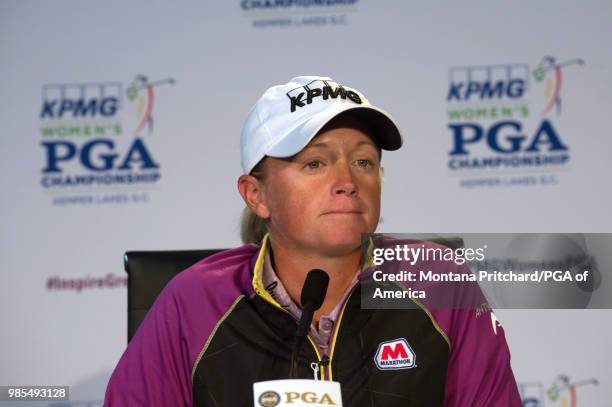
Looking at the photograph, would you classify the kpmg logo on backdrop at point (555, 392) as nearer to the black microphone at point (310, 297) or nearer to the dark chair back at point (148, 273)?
the dark chair back at point (148, 273)

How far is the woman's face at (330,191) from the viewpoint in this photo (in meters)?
1.41

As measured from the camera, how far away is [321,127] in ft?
4.62

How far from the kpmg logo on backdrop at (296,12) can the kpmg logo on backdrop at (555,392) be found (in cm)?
177

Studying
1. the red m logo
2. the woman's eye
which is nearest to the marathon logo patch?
the red m logo

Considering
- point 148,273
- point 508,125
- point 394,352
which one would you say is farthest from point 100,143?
point 394,352

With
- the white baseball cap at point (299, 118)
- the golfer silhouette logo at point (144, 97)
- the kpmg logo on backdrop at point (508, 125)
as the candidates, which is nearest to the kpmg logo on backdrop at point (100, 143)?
the golfer silhouette logo at point (144, 97)

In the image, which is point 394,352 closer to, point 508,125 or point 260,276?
point 260,276

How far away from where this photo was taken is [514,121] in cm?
329

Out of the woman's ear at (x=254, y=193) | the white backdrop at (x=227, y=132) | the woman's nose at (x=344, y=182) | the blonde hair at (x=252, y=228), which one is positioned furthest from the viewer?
the white backdrop at (x=227, y=132)

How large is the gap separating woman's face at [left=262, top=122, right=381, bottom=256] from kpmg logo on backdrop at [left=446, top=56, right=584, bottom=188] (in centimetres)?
188

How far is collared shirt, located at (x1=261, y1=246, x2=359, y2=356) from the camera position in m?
1.46

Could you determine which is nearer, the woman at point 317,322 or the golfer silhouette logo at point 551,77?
the woman at point 317,322

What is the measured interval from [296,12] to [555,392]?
1982mm

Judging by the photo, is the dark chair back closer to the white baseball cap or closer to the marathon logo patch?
the white baseball cap
